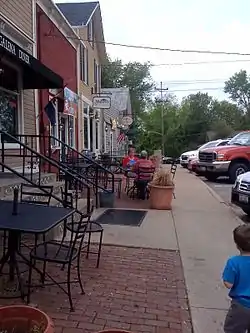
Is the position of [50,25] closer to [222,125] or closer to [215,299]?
[215,299]

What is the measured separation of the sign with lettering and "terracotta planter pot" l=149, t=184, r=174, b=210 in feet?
13.2

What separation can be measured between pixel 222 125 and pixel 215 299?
58.3 metres

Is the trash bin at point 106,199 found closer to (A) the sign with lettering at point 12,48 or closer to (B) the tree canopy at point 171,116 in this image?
(A) the sign with lettering at point 12,48

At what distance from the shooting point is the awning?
276 inches

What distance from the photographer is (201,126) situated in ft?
210

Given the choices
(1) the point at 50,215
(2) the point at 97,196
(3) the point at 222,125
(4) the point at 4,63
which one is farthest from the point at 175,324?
(3) the point at 222,125

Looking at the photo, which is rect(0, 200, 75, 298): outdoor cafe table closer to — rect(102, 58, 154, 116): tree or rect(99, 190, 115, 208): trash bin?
rect(99, 190, 115, 208): trash bin

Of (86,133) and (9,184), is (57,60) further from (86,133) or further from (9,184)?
Result: (9,184)

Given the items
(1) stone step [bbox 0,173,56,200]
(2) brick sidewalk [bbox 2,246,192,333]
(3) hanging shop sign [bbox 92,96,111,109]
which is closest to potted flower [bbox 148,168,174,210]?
(1) stone step [bbox 0,173,56,200]

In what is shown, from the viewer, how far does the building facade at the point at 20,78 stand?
8.84m

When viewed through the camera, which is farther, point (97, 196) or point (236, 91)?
point (236, 91)

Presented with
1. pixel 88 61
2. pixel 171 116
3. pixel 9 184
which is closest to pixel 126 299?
A: pixel 9 184

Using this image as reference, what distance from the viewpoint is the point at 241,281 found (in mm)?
2611

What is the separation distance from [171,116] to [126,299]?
6599cm
